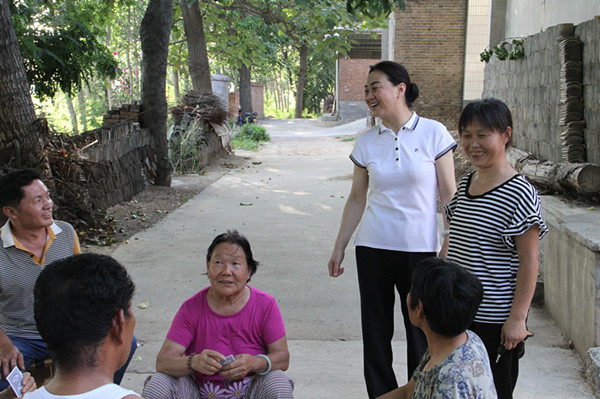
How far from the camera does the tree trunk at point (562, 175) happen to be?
17.4 ft

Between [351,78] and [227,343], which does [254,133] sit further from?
[227,343]

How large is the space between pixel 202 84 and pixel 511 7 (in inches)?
293

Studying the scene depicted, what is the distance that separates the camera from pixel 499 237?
238cm

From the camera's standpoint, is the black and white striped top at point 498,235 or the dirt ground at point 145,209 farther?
the dirt ground at point 145,209

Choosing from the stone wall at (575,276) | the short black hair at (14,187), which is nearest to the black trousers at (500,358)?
the stone wall at (575,276)

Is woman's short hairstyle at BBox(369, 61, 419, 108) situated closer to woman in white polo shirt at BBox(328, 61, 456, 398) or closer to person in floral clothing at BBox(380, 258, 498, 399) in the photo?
woman in white polo shirt at BBox(328, 61, 456, 398)

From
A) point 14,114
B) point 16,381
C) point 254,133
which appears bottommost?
point 254,133

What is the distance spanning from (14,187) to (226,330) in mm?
1243

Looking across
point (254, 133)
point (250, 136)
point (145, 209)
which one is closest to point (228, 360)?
point (145, 209)

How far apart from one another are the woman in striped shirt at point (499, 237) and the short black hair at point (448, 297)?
0.41m

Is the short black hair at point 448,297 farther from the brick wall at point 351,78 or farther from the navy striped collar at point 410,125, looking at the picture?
the brick wall at point 351,78

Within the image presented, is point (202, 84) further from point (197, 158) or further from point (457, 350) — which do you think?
point (457, 350)

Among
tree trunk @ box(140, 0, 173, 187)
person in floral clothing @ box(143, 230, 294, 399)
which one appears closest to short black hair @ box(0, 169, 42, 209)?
person in floral clothing @ box(143, 230, 294, 399)

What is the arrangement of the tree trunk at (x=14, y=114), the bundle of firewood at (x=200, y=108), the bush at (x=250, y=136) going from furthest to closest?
the bush at (x=250, y=136) → the bundle of firewood at (x=200, y=108) → the tree trunk at (x=14, y=114)
